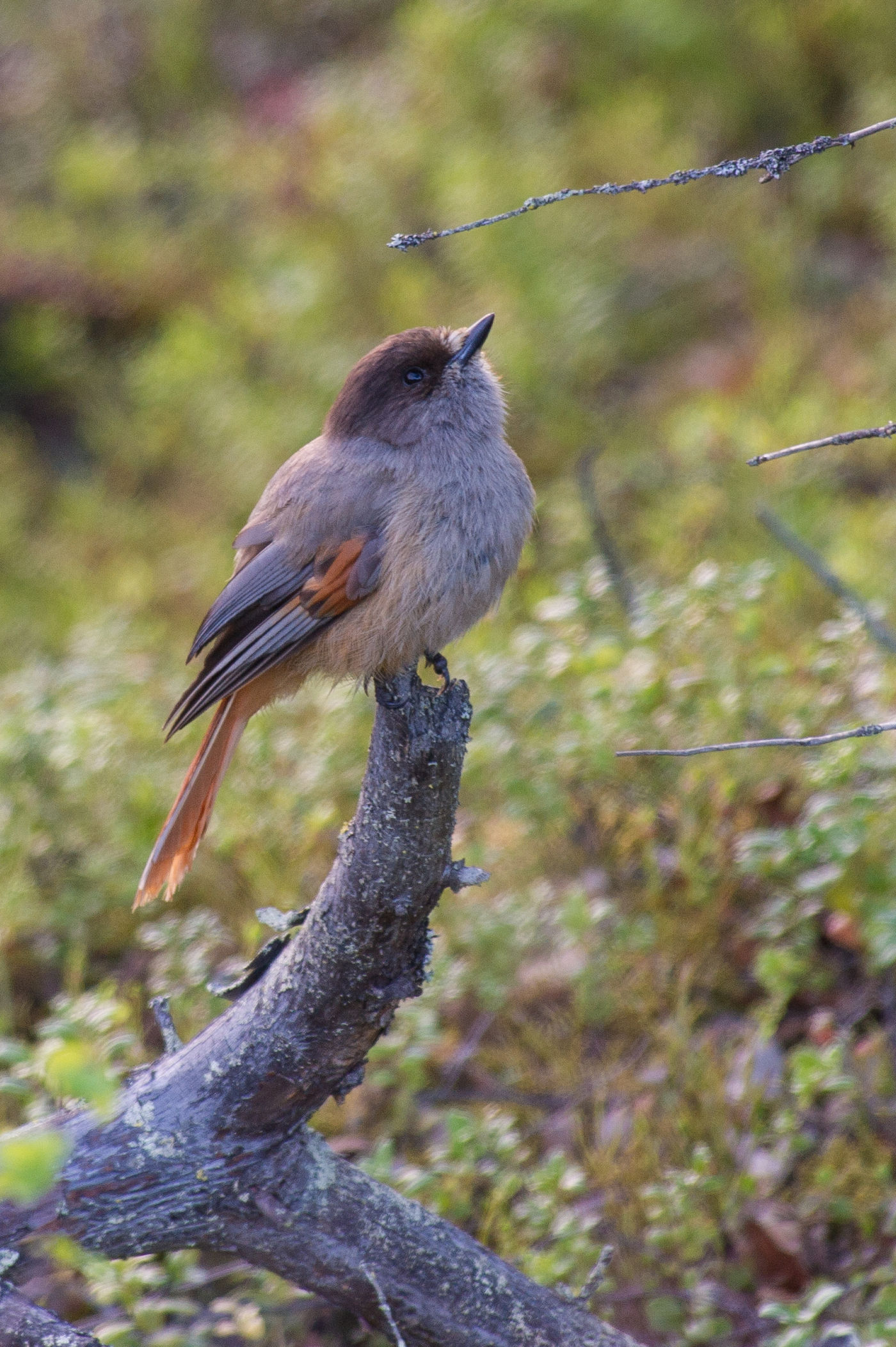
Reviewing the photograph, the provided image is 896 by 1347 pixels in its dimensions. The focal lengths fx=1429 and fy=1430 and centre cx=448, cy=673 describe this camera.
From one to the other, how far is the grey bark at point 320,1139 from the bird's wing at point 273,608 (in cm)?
50

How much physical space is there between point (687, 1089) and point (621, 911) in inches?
26.6

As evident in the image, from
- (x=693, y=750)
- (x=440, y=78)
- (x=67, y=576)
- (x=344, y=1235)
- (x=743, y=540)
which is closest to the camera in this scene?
(x=693, y=750)

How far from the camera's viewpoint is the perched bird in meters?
3.06

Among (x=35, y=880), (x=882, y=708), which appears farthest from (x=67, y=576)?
(x=882, y=708)

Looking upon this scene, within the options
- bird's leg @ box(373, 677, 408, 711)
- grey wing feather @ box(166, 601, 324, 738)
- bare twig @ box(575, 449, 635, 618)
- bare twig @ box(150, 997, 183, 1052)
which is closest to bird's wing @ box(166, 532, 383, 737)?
grey wing feather @ box(166, 601, 324, 738)

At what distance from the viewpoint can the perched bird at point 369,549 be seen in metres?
3.06

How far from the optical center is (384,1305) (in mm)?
2598

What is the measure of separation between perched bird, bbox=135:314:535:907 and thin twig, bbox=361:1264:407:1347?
97cm

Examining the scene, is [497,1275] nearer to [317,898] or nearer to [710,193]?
[317,898]

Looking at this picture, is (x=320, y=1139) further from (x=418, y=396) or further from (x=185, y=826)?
(x=418, y=396)

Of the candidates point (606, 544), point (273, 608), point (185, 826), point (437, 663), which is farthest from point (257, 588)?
point (606, 544)

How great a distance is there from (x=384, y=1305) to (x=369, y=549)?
59.6 inches

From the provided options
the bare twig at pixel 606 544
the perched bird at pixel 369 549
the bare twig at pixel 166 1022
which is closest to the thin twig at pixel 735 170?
the perched bird at pixel 369 549

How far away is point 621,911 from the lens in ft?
13.5
